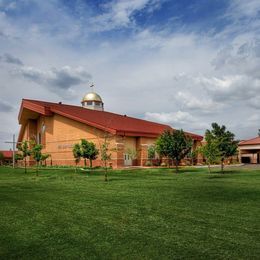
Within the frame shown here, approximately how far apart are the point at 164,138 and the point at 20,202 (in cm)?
1625

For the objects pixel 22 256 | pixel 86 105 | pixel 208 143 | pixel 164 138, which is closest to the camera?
pixel 22 256

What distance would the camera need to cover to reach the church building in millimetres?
31688

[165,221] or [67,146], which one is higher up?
[67,146]

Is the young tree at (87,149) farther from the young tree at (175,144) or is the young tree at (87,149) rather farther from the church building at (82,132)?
the young tree at (175,144)

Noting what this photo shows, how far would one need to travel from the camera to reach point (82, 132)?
34.6 m

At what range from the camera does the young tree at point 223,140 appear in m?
24.2

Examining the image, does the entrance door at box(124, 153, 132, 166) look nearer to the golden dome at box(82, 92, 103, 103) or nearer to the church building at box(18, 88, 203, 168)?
the church building at box(18, 88, 203, 168)

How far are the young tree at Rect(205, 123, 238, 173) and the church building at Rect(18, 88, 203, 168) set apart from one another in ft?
26.5

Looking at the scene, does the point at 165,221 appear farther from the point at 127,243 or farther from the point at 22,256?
the point at 22,256

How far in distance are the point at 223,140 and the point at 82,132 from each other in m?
15.5

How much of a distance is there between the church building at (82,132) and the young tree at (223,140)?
8066mm

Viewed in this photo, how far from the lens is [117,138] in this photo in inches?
1242

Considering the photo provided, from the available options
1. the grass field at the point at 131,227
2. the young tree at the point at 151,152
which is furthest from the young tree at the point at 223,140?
the grass field at the point at 131,227

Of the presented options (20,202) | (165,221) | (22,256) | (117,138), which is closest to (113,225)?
(165,221)
